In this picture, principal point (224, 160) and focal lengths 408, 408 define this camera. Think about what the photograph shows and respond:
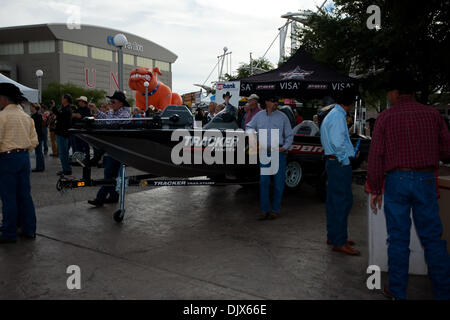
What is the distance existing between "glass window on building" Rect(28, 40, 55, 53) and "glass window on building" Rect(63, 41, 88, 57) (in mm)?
2161

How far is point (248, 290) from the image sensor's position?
3426 mm

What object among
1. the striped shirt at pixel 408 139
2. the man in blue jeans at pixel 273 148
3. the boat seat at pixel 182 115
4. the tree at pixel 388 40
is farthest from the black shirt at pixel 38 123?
the striped shirt at pixel 408 139

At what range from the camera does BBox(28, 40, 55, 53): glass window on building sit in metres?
72.0

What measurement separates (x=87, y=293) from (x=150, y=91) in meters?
24.0

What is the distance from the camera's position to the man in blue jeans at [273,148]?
18.9 ft

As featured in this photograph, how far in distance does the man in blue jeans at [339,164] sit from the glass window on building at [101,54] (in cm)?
8151

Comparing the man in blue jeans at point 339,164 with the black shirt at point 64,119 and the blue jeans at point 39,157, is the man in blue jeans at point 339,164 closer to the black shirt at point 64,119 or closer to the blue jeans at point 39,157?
the black shirt at point 64,119

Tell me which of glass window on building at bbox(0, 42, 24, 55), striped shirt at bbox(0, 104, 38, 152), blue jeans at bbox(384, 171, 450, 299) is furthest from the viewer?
glass window on building at bbox(0, 42, 24, 55)

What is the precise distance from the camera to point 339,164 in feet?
14.4

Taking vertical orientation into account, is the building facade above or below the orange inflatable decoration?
above

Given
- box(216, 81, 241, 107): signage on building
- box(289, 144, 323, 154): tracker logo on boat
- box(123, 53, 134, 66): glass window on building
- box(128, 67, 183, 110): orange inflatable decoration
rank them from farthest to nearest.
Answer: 1. box(123, 53, 134, 66): glass window on building
2. box(128, 67, 183, 110): orange inflatable decoration
3. box(216, 81, 241, 107): signage on building
4. box(289, 144, 323, 154): tracker logo on boat

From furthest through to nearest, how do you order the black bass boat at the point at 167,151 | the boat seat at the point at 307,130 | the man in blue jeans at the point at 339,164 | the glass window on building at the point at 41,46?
the glass window on building at the point at 41,46, the boat seat at the point at 307,130, the black bass boat at the point at 167,151, the man in blue jeans at the point at 339,164

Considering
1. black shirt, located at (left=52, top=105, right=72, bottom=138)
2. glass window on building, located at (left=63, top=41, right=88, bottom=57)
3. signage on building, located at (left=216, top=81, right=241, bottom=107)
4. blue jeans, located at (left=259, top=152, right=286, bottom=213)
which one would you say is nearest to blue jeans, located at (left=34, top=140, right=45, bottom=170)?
black shirt, located at (left=52, top=105, right=72, bottom=138)

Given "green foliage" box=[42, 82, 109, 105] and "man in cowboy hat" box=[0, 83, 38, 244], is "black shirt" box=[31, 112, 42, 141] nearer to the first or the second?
"man in cowboy hat" box=[0, 83, 38, 244]
